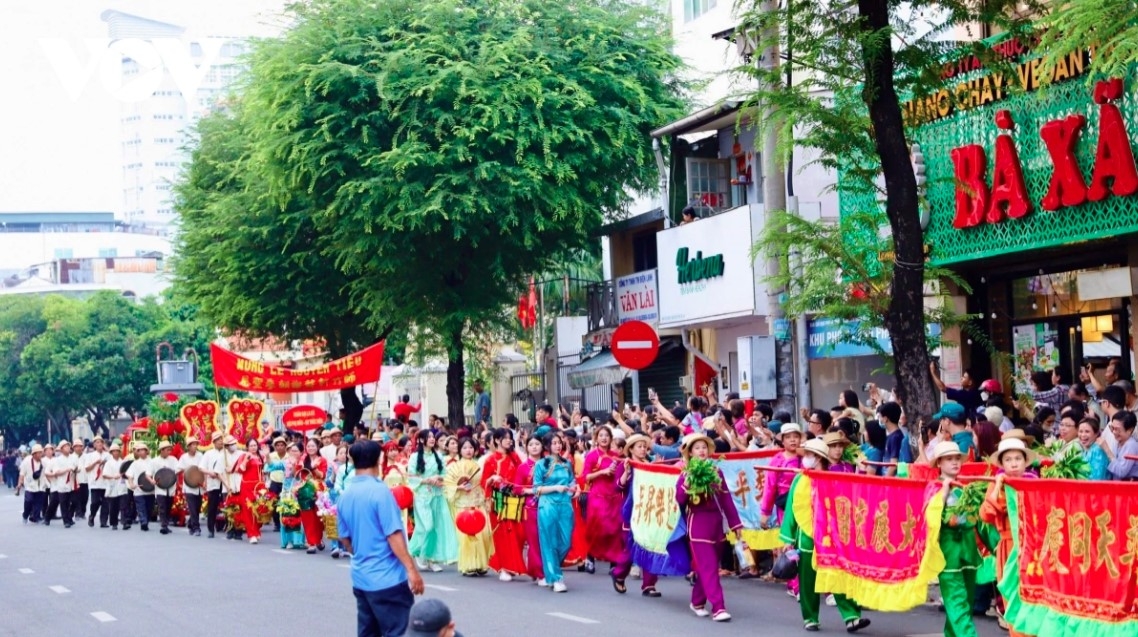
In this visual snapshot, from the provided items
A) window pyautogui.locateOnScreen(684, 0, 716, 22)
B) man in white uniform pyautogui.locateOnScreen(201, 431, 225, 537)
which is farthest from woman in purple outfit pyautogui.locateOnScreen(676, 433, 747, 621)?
window pyautogui.locateOnScreen(684, 0, 716, 22)

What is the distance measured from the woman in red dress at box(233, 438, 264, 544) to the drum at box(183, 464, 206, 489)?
1.13 metres

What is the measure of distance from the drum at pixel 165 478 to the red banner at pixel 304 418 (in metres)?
5.70

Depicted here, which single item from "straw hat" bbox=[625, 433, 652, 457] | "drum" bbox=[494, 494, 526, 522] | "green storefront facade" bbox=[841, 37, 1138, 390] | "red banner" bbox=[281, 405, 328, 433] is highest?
"green storefront facade" bbox=[841, 37, 1138, 390]

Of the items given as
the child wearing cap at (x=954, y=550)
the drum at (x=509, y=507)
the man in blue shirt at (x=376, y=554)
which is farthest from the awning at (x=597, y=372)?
the man in blue shirt at (x=376, y=554)

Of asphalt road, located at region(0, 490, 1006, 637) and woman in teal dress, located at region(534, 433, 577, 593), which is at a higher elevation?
woman in teal dress, located at region(534, 433, 577, 593)

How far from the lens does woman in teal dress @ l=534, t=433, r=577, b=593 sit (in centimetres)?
1716

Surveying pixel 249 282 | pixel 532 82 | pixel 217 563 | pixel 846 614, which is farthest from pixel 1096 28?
pixel 249 282

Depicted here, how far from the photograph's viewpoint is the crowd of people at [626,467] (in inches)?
520

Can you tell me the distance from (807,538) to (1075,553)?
335 cm

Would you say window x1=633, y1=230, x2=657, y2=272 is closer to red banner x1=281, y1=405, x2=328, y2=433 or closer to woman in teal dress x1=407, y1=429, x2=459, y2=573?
red banner x1=281, y1=405, x2=328, y2=433

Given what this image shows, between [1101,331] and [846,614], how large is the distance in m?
9.13

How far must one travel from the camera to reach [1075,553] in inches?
400

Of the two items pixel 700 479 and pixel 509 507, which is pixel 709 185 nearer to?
pixel 509 507

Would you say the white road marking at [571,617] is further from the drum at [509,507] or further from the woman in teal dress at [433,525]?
the woman in teal dress at [433,525]
